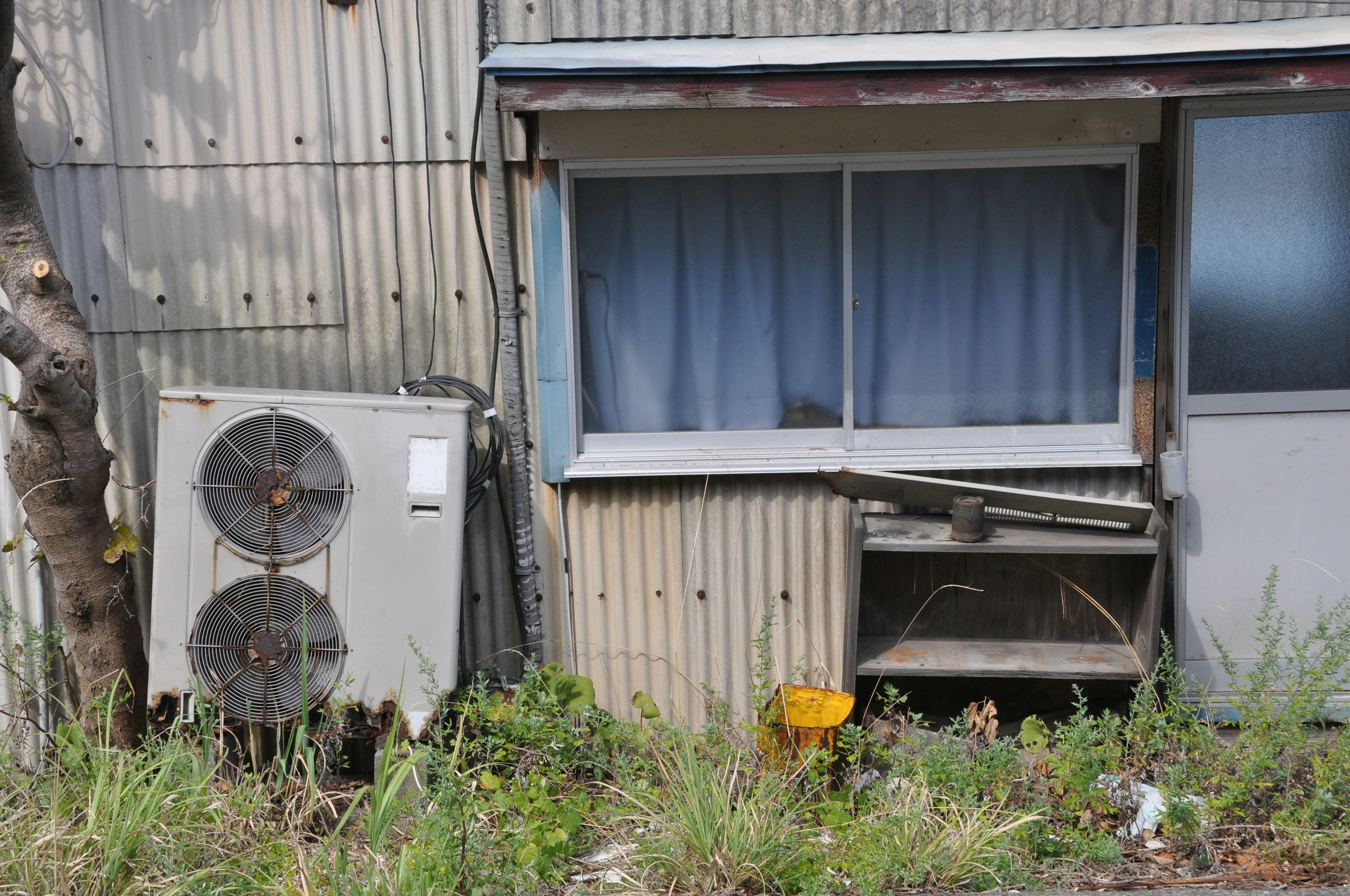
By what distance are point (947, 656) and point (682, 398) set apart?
1.68m

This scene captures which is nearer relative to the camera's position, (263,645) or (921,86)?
(921,86)

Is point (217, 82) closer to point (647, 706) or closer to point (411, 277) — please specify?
point (411, 277)

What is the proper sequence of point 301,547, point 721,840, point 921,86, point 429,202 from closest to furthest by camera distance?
1. point 721,840
2. point 921,86
3. point 301,547
4. point 429,202

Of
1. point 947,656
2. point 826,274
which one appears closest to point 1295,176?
point 826,274

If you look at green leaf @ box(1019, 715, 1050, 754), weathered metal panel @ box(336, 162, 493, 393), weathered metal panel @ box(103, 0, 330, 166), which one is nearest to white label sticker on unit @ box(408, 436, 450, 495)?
weathered metal panel @ box(336, 162, 493, 393)

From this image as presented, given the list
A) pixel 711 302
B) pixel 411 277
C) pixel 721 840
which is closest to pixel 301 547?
pixel 411 277

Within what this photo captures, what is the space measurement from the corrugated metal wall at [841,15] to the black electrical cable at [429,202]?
1.24 ft

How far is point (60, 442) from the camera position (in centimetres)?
374

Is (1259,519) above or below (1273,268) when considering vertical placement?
below

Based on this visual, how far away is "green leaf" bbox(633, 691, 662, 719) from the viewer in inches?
158

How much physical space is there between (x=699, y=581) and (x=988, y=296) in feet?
6.21

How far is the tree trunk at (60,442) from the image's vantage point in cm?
367

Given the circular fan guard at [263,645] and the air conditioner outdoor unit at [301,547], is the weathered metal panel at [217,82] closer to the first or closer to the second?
the air conditioner outdoor unit at [301,547]

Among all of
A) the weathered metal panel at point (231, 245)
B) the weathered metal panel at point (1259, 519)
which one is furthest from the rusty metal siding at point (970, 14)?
the weathered metal panel at point (1259, 519)
